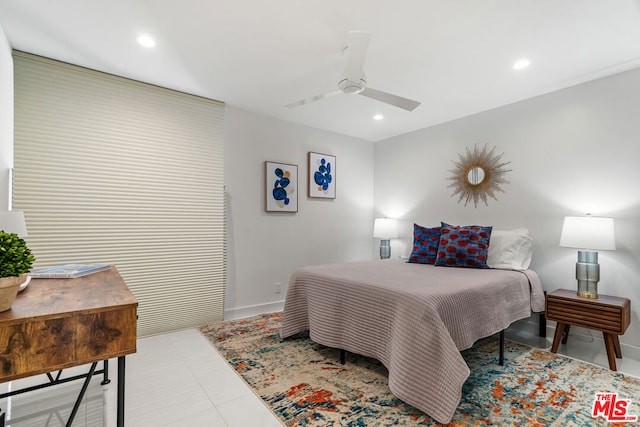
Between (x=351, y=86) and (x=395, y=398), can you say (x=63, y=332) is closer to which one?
(x=395, y=398)

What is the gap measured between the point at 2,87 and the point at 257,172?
7.45 feet

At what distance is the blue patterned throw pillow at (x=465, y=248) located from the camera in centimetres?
306

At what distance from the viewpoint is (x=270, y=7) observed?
6.30 feet

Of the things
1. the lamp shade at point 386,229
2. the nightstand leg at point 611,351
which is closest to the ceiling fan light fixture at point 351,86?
the lamp shade at point 386,229

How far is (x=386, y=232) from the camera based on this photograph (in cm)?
447

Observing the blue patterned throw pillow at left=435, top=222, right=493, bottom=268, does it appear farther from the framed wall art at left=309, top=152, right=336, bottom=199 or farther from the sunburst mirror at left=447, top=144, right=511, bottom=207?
the framed wall art at left=309, top=152, right=336, bottom=199

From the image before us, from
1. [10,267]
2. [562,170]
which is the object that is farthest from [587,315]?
[10,267]

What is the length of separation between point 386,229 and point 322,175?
4.00ft

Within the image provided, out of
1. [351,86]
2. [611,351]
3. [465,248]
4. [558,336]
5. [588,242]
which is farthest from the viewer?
[465,248]

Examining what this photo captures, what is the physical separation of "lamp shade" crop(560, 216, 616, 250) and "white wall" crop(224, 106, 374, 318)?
8.98 ft

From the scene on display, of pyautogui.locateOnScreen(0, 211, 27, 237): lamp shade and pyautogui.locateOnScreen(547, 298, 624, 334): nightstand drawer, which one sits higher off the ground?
pyautogui.locateOnScreen(0, 211, 27, 237): lamp shade

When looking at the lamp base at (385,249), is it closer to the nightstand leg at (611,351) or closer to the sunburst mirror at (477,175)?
the sunburst mirror at (477,175)

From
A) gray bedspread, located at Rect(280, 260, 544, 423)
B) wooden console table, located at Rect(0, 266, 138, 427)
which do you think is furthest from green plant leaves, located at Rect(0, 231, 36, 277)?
gray bedspread, located at Rect(280, 260, 544, 423)

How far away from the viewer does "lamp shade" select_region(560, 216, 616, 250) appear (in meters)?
2.46
